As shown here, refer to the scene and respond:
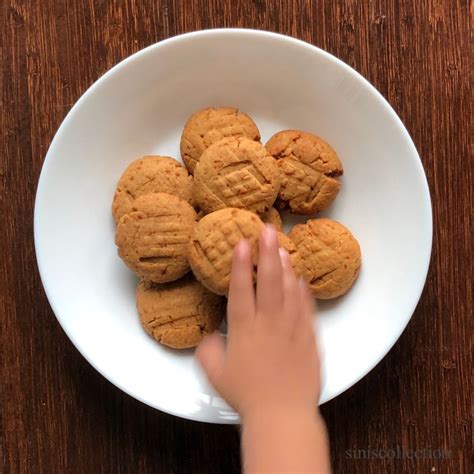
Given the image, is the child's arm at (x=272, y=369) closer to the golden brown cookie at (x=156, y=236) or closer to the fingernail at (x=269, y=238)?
the fingernail at (x=269, y=238)

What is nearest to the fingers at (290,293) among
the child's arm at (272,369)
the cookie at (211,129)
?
the child's arm at (272,369)

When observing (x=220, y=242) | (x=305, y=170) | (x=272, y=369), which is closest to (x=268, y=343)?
(x=272, y=369)

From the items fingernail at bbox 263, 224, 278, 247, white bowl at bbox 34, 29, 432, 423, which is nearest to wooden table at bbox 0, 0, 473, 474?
white bowl at bbox 34, 29, 432, 423

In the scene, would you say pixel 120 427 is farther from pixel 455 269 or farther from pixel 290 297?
pixel 455 269

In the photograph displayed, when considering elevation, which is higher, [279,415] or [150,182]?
[150,182]

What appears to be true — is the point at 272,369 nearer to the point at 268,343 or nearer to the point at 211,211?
the point at 268,343

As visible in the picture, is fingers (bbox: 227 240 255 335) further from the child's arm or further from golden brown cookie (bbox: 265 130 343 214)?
golden brown cookie (bbox: 265 130 343 214)
